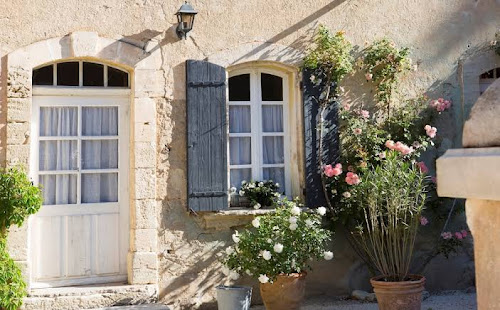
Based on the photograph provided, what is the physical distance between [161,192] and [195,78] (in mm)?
1199

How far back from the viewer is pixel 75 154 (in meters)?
6.18

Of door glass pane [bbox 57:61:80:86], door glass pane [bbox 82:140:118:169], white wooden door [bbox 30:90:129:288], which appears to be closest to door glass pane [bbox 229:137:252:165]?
white wooden door [bbox 30:90:129:288]

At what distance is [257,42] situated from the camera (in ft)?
21.6

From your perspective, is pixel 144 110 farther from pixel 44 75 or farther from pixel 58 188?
pixel 58 188

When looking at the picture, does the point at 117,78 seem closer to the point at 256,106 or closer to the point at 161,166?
the point at 161,166

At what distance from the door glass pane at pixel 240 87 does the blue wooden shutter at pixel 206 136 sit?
1.04 feet

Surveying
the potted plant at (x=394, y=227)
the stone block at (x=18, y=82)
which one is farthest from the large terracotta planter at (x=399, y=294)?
the stone block at (x=18, y=82)

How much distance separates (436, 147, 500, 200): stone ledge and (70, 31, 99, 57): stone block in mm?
4669

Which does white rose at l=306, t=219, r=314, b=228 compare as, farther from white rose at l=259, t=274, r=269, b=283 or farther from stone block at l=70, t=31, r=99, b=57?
stone block at l=70, t=31, r=99, b=57

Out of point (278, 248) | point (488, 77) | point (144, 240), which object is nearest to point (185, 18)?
point (144, 240)

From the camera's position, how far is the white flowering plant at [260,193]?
650cm

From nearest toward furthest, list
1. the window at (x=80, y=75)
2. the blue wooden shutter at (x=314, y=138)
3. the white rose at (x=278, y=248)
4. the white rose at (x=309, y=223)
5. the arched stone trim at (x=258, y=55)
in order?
the white rose at (x=278, y=248), the white rose at (x=309, y=223), the window at (x=80, y=75), the arched stone trim at (x=258, y=55), the blue wooden shutter at (x=314, y=138)

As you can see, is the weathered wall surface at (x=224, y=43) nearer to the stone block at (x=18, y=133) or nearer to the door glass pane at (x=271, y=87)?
the stone block at (x=18, y=133)

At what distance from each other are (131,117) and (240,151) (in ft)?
3.98
